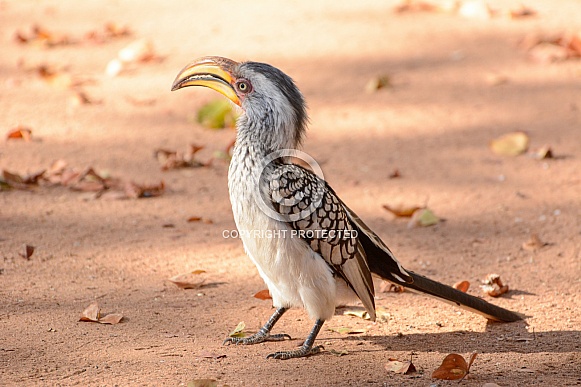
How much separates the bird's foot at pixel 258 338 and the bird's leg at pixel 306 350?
0.22 m

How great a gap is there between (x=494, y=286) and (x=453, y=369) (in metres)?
1.34

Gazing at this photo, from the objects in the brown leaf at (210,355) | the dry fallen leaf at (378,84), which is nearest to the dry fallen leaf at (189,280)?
the brown leaf at (210,355)

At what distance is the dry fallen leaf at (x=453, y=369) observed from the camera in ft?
13.3

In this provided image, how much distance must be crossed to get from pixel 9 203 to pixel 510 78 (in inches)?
229

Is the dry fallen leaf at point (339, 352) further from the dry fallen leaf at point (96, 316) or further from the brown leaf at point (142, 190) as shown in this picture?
the brown leaf at point (142, 190)

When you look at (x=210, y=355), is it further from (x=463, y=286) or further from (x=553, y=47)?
(x=553, y=47)

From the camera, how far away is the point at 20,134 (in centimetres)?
785

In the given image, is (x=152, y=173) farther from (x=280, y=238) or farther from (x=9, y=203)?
(x=280, y=238)

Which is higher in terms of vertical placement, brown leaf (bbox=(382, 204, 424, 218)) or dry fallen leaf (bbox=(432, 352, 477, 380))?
brown leaf (bbox=(382, 204, 424, 218))

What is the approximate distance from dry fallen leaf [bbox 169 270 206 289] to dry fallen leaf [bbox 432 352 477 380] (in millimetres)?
1871

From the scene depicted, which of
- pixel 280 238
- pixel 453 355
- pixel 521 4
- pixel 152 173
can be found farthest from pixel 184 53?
pixel 453 355

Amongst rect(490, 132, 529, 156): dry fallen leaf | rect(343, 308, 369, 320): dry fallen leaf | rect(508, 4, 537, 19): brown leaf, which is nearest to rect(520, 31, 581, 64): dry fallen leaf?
rect(508, 4, 537, 19): brown leaf

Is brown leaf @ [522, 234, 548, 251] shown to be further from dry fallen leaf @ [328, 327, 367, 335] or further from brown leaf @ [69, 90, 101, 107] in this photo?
brown leaf @ [69, 90, 101, 107]

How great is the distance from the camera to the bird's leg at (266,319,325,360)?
442 centimetres
